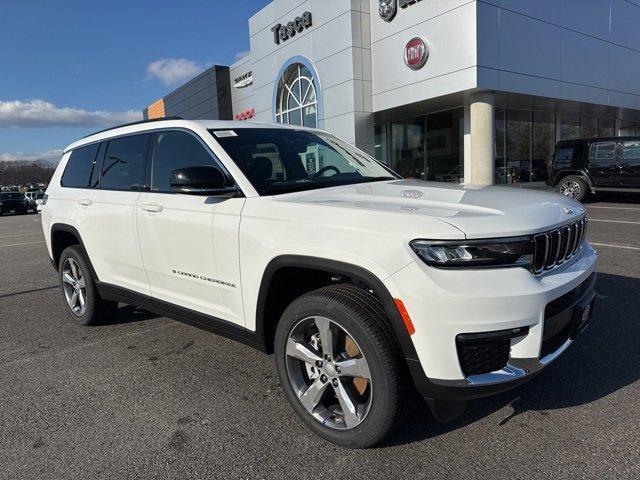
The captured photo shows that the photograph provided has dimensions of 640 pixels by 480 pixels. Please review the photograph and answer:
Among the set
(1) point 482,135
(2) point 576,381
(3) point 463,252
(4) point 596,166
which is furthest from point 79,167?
(1) point 482,135

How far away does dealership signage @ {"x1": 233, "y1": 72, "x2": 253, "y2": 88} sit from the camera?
31344 mm

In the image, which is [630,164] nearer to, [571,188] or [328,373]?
[571,188]

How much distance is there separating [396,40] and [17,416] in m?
17.9

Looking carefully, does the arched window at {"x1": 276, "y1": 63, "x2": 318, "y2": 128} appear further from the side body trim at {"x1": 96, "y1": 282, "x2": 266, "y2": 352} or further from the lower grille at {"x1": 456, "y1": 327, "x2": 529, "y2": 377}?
the lower grille at {"x1": 456, "y1": 327, "x2": 529, "y2": 377}

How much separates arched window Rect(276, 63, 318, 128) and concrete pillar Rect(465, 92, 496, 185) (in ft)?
23.1

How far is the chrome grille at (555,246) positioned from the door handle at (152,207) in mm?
2491

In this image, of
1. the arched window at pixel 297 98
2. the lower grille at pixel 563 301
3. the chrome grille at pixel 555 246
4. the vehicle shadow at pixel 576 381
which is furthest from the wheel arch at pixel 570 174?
the lower grille at pixel 563 301

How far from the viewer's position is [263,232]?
2.87 metres

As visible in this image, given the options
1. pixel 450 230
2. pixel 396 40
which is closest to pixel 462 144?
pixel 396 40

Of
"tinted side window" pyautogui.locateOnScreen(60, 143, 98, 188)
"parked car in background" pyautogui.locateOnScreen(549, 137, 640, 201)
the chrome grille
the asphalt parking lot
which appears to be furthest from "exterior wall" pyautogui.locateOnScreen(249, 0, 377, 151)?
the chrome grille

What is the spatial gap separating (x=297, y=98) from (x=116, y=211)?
20.2 metres

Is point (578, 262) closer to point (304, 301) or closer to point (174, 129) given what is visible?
point (304, 301)

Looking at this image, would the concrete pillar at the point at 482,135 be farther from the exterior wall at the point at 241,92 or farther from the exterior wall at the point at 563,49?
the exterior wall at the point at 241,92

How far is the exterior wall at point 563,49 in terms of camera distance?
16.3 metres
